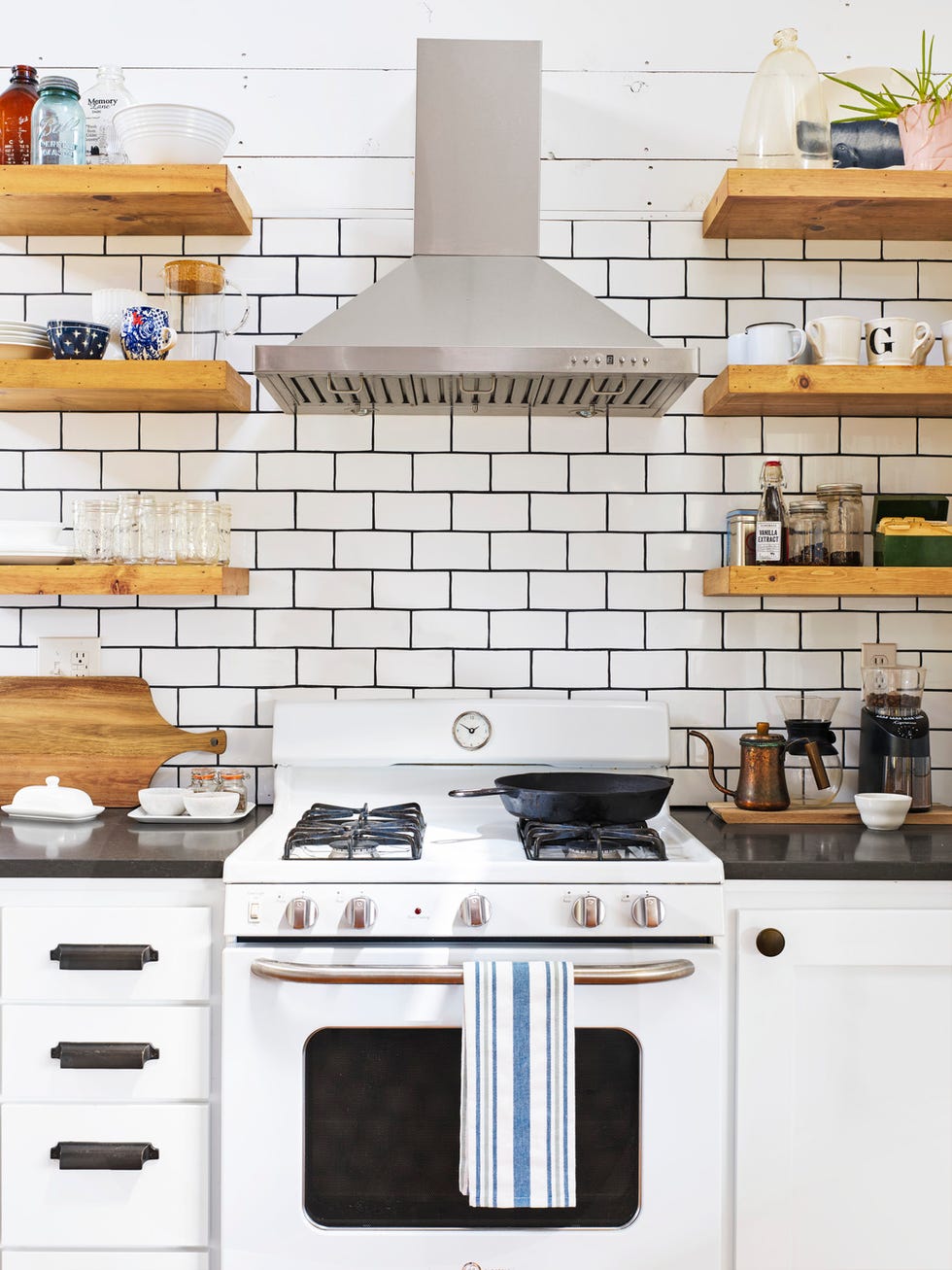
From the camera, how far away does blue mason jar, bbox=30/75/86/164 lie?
2.26 m

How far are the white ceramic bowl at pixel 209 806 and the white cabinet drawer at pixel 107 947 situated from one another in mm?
360

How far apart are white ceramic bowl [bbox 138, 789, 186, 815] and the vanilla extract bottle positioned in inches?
53.7

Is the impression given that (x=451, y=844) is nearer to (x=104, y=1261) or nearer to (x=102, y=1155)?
(x=102, y=1155)

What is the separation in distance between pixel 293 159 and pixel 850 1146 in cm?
238

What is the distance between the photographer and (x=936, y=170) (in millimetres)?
2262

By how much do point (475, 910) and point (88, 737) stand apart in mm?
1132

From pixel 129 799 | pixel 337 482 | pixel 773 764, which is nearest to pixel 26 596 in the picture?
pixel 129 799

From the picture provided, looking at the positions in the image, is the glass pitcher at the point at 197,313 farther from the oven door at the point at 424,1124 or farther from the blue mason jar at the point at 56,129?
the oven door at the point at 424,1124

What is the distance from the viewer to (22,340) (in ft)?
7.48

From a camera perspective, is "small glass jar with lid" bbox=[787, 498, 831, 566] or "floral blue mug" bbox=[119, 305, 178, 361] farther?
"small glass jar with lid" bbox=[787, 498, 831, 566]

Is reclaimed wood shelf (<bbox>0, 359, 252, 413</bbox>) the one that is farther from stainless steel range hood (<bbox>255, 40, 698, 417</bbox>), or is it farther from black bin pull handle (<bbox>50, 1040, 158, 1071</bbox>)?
black bin pull handle (<bbox>50, 1040, 158, 1071</bbox>)

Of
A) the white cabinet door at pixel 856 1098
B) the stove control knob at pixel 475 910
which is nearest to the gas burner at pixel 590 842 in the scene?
the stove control knob at pixel 475 910

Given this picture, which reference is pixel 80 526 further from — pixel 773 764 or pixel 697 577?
pixel 773 764

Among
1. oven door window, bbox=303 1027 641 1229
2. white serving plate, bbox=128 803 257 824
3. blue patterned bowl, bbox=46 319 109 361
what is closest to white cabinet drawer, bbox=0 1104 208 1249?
oven door window, bbox=303 1027 641 1229
